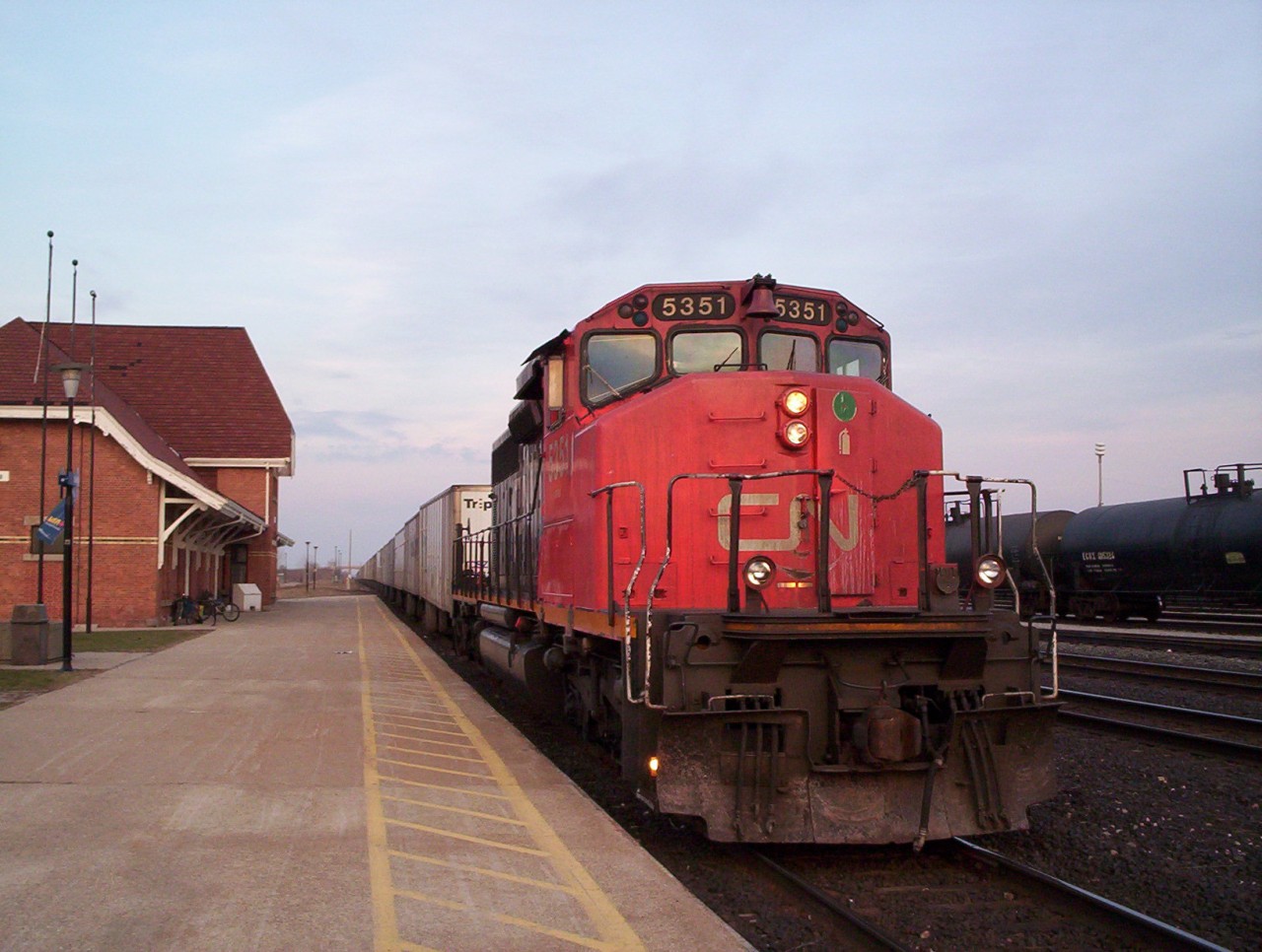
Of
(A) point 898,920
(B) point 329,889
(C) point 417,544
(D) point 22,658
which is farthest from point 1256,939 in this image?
(C) point 417,544

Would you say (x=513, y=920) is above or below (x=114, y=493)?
below

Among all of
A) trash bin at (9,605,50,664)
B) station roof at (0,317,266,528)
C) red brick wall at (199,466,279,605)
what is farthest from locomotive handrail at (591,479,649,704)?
red brick wall at (199,466,279,605)

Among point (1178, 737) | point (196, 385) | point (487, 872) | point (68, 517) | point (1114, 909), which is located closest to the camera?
point (1114, 909)

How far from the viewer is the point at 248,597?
34344 mm

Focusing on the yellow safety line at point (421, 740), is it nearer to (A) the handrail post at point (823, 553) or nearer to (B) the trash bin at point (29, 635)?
(A) the handrail post at point (823, 553)

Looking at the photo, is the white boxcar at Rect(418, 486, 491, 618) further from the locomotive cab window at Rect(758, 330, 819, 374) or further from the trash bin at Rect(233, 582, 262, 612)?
the trash bin at Rect(233, 582, 262, 612)

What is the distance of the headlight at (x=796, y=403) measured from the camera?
21.4ft

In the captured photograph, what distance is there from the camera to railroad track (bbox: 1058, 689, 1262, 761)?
8.74 m

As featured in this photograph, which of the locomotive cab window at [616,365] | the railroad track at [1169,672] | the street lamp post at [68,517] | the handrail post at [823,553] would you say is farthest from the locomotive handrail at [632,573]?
the street lamp post at [68,517]

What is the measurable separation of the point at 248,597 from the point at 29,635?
780 inches

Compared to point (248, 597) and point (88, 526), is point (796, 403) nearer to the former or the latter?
point (88, 526)

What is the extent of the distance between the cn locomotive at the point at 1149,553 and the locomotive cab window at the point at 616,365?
12.2m

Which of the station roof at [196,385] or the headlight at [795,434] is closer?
the headlight at [795,434]

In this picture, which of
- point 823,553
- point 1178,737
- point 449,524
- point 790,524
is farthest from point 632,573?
point 449,524
